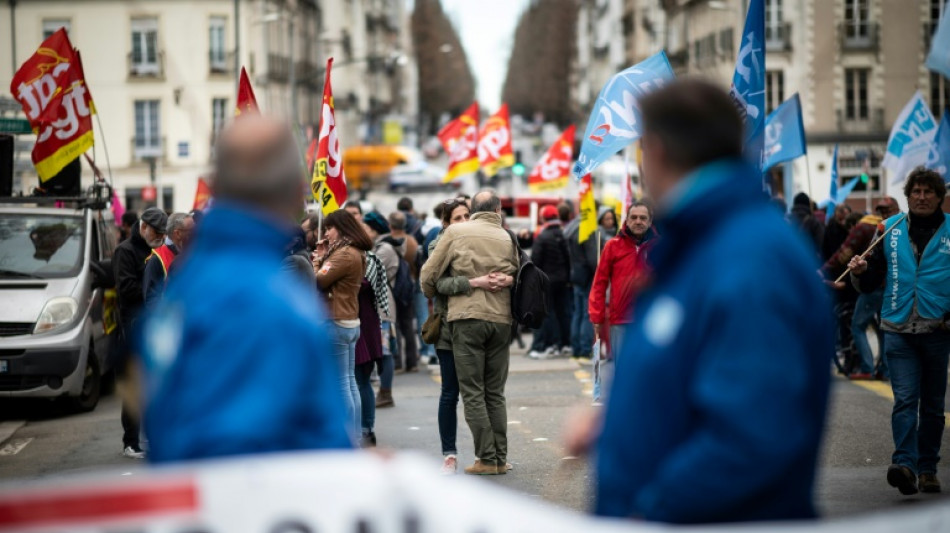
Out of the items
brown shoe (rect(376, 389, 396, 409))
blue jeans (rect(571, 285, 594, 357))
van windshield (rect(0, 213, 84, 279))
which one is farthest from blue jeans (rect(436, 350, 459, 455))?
blue jeans (rect(571, 285, 594, 357))

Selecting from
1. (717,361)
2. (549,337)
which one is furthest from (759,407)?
(549,337)

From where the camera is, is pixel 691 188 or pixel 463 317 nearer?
pixel 691 188

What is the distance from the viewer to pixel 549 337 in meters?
19.8

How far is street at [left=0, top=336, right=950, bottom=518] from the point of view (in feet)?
29.9

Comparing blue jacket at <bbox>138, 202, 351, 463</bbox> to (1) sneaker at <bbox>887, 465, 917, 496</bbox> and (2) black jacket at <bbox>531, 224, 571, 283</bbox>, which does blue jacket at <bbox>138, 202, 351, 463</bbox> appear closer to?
(1) sneaker at <bbox>887, 465, 917, 496</bbox>

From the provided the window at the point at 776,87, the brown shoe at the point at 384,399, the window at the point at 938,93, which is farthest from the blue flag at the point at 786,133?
the window at the point at 776,87

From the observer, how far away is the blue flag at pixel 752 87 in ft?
34.5

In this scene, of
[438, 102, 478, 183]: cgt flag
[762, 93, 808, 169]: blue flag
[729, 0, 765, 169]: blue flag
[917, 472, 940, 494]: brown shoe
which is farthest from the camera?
[438, 102, 478, 183]: cgt flag

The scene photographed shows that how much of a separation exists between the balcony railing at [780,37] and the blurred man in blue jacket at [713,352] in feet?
192

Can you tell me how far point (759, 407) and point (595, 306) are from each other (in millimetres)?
8190

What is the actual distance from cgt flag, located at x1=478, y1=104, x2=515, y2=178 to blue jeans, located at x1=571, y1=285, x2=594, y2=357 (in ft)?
33.2

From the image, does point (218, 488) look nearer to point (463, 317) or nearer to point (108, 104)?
point (463, 317)

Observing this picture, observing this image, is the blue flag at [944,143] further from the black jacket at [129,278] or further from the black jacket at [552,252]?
the black jacket at [129,278]

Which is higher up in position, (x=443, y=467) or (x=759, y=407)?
(x=759, y=407)
